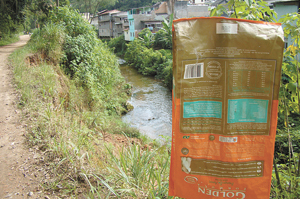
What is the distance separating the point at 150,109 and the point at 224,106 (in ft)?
38.1

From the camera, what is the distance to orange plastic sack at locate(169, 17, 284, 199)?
146 centimetres

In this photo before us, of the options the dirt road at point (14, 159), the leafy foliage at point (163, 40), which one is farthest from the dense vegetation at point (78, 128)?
the leafy foliage at point (163, 40)

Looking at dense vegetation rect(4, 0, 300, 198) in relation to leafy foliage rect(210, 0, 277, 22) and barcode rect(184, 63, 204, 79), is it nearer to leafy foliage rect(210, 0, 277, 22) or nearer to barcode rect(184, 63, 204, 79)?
leafy foliage rect(210, 0, 277, 22)

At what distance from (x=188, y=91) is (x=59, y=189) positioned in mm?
1931

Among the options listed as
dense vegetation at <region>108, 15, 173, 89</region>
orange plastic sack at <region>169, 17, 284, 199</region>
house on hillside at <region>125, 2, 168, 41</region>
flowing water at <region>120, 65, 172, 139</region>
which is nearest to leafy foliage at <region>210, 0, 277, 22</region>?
orange plastic sack at <region>169, 17, 284, 199</region>

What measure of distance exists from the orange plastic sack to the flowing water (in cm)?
631

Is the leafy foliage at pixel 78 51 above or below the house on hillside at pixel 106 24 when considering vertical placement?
below

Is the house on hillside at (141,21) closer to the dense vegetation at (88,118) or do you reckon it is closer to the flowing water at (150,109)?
the flowing water at (150,109)

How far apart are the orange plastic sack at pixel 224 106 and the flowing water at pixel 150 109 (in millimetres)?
6305

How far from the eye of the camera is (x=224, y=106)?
150 cm

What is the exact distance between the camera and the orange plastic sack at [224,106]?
1461 millimetres

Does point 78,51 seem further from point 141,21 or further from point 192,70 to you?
point 141,21

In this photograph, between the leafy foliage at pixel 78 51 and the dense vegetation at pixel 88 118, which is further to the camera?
the leafy foliage at pixel 78 51

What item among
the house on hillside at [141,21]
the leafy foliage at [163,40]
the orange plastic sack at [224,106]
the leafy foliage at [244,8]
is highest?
the house on hillside at [141,21]
